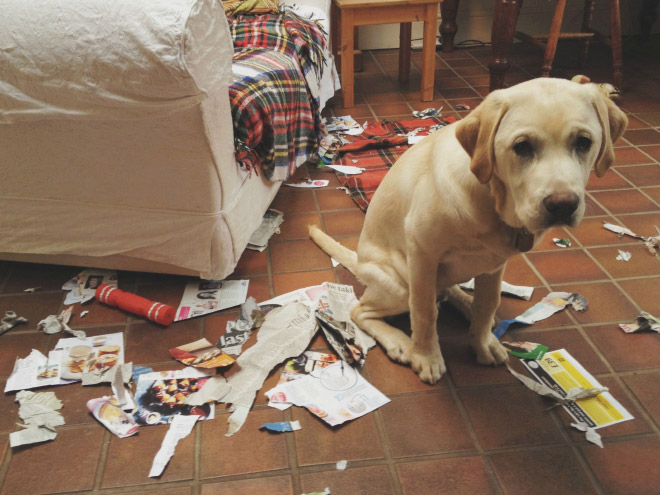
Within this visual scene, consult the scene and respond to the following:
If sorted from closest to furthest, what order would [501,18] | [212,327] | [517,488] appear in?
1. [517,488]
2. [212,327]
3. [501,18]

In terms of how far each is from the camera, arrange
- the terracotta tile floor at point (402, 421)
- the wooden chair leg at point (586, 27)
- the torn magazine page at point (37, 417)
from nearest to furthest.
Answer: the terracotta tile floor at point (402, 421) → the torn magazine page at point (37, 417) → the wooden chair leg at point (586, 27)

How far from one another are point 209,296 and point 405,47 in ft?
9.03

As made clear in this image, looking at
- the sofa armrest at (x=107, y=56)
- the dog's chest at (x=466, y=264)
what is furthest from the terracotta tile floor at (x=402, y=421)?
the sofa armrest at (x=107, y=56)

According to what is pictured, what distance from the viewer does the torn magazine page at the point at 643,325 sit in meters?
1.93

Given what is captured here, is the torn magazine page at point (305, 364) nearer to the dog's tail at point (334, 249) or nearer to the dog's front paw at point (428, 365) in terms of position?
the dog's front paw at point (428, 365)

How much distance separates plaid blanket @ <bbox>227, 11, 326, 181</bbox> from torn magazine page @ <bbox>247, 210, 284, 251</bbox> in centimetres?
24

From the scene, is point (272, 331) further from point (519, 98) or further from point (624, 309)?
point (624, 309)

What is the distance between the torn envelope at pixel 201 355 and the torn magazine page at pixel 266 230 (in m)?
0.63

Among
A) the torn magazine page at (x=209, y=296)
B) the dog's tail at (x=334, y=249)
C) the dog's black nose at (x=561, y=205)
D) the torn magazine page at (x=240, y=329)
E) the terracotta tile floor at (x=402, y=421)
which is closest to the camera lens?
the dog's black nose at (x=561, y=205)

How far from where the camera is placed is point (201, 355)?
72.6 inches

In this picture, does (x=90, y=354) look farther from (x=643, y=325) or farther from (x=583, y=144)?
(x=643, y=325)

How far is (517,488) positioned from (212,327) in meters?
1.12

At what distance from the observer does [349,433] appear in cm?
158

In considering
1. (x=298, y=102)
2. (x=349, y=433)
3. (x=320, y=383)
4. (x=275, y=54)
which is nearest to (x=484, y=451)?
(x=349, y=433)
